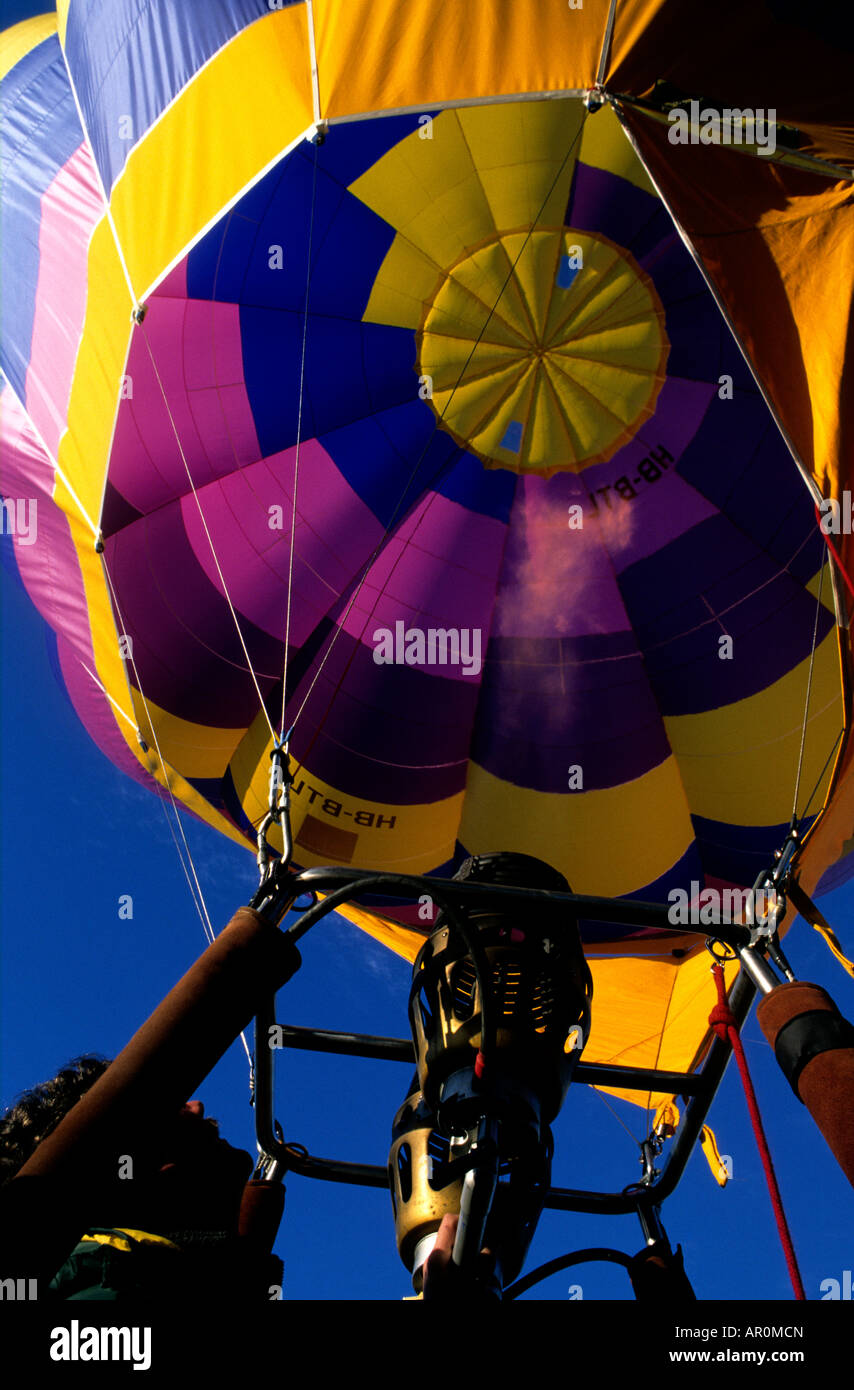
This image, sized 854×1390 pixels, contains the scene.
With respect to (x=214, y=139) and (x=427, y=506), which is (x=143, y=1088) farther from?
(x=427, y=506)

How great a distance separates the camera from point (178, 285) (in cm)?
489

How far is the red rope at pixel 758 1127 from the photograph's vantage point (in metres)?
1.84

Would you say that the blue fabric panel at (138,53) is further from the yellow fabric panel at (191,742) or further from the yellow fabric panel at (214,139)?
the yellow fabric panel at (191,742)

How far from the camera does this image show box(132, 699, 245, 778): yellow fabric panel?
231 inches

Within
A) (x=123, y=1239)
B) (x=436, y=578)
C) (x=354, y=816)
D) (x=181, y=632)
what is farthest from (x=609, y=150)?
(x=123, y=1239)

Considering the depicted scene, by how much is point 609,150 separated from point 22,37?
359 centimetres

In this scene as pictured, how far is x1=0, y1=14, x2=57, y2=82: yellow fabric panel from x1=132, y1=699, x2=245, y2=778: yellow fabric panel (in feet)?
12.3

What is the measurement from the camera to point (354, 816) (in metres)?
6.00

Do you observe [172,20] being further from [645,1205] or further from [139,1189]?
[645,1205]

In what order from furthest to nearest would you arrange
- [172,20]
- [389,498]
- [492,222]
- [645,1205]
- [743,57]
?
[389,498] < [492,222] < [172,20] < [743,57] < [645,1205]

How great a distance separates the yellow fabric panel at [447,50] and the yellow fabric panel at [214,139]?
18cm

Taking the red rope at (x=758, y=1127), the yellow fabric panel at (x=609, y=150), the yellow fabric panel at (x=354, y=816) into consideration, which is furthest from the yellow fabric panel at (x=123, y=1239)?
the yellow fabric panel at (x=609, y=150)

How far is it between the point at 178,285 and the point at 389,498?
1621 millimetres
